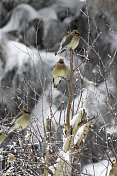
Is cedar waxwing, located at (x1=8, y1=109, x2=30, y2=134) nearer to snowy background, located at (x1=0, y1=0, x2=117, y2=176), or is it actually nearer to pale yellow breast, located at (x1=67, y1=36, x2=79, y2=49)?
pale yellow breast, located at (x1=67, y1=36, x2=79, y2=49)

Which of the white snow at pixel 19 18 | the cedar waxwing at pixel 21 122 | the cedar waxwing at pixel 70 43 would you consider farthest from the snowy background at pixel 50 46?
the cedar waxwing at pixel 21 122

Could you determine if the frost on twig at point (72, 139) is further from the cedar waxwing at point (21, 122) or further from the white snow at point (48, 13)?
the white snow at point (48, 13)

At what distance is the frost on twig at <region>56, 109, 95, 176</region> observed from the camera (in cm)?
184

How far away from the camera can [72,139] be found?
6.19 ft

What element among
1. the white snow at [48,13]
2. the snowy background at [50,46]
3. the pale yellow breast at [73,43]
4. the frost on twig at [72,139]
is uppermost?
the white snow at [48,13]

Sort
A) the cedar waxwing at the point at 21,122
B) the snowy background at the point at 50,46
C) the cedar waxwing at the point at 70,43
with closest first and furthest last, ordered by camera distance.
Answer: the cedar waxwing at the point at 21,122, the cedar waxwing at the point at 70,43, the snowy background at the point at 50,46

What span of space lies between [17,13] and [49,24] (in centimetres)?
60

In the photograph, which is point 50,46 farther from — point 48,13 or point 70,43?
point 70,43

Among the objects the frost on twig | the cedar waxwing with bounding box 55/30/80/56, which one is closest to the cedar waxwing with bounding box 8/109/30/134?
the frost on twig

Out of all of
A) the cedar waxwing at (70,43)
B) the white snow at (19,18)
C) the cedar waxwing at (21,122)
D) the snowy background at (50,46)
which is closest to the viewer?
the cedar waxwing at (21,122)

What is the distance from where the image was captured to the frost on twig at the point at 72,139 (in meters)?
1.84

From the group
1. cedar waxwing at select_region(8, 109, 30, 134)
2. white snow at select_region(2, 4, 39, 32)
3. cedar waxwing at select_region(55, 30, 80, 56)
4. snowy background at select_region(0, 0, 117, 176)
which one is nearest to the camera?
cedar waxwing at select_region(8, 109, 30, 134)

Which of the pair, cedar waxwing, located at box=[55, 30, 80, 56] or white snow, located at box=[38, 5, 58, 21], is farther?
white snow, located at box=[38, 5, 58, 21]

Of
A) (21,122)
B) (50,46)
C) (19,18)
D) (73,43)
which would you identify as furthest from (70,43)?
(19,18)
